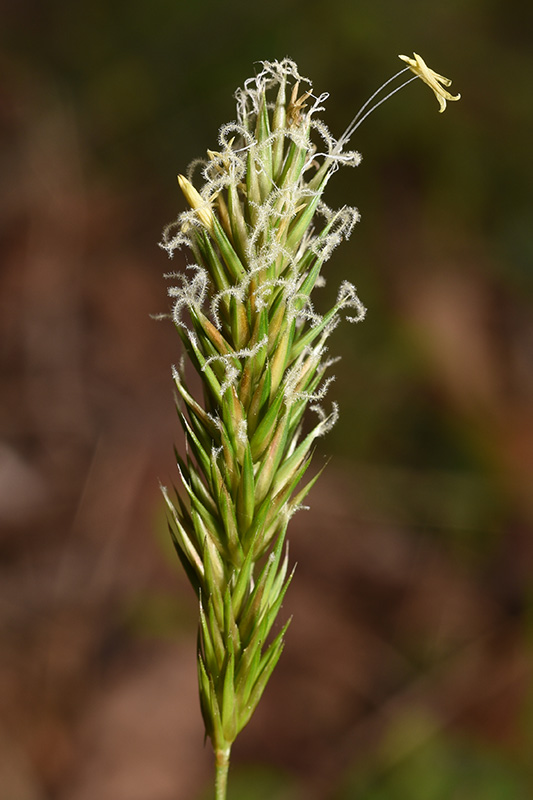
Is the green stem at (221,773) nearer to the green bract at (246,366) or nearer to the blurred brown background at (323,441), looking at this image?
the green bract at (246,366)

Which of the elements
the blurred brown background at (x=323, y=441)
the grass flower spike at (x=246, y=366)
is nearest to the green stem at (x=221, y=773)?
the grass flower spike at (x=246, y=366)

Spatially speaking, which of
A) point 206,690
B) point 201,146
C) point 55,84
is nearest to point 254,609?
point 206,690

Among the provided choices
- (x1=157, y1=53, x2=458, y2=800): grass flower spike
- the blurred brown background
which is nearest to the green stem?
(x1=157, y1=53, x2=458, y2=800): grass flower spike

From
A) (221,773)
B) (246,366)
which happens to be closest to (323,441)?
(246,366)

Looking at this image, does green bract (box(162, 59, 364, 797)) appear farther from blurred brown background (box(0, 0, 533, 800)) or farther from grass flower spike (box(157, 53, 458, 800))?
blurred brown background (box(0, 0, 533, 800))

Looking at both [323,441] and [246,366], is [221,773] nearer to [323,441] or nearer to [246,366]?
[246,366]

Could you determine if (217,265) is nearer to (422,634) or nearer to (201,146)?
(422,634)
